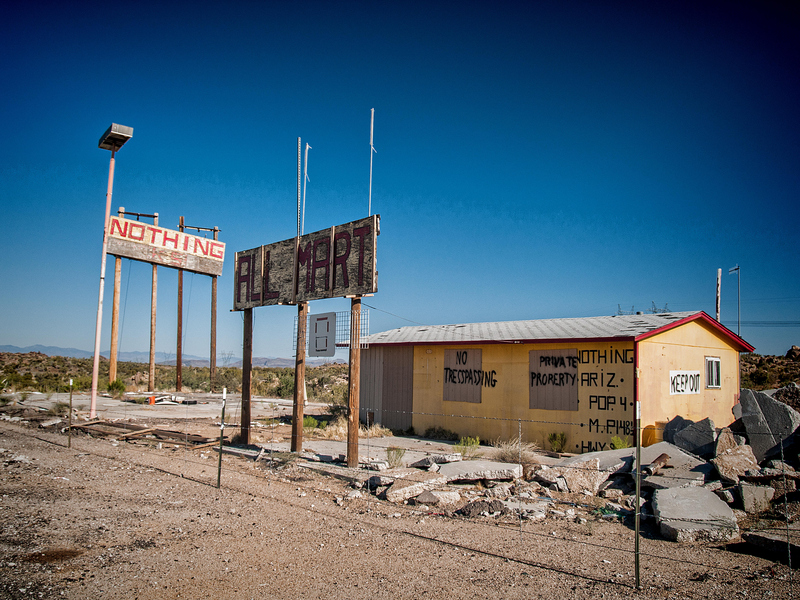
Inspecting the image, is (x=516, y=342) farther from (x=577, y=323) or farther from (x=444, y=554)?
(x=444, y=554)

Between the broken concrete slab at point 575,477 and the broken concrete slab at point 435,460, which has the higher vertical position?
the broken concrete slab at point 575,477

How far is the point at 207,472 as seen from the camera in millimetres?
10320

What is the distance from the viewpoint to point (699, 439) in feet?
35.0

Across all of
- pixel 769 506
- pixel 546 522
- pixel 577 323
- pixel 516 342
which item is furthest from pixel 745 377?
pixel 546 522

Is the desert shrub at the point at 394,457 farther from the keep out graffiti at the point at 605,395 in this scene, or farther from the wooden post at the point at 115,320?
the wooden post at the point at 115,320

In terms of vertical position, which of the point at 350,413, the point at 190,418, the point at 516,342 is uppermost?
the point at 516,342

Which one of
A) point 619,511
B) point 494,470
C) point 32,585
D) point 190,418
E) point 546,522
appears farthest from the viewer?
point 190,418

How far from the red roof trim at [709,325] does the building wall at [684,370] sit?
0.58ft

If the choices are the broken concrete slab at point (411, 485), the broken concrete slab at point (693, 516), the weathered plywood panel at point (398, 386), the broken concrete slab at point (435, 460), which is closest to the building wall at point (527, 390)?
the weathered plywood panel at point (398, 386)

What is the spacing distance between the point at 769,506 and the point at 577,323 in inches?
395

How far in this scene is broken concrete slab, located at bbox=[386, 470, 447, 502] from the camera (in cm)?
845

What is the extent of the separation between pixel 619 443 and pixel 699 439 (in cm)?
279

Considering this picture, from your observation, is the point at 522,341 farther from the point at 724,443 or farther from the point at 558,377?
the point at 724,443

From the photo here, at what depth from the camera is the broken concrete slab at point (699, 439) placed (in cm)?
1042
